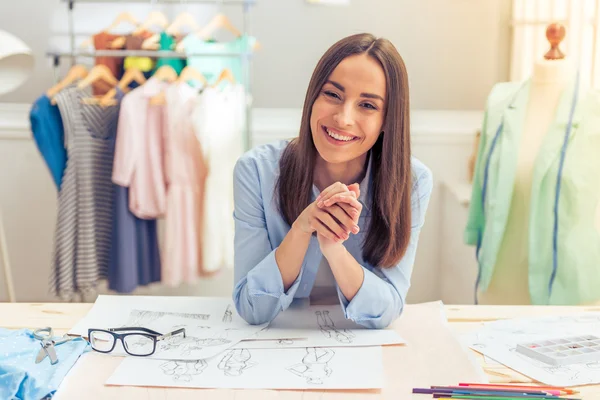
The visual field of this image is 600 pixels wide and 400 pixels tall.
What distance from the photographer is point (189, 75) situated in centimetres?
259

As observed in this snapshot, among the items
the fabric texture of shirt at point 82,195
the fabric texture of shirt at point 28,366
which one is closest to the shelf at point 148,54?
the fabric texture of shirt at point 82,195

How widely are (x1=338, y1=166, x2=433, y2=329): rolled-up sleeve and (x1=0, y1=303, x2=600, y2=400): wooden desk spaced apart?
0.25 ft

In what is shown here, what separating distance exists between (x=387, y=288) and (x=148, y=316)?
478 mm

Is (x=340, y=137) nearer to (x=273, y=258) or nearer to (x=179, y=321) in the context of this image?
(x=273, y=258)

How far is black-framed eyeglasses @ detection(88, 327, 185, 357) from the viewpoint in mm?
1217

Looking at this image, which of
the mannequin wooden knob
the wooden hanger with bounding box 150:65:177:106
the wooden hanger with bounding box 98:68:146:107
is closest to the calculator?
the mannequin wooden knob

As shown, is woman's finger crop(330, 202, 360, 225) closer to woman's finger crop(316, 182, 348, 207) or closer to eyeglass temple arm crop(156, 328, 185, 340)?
woman's finger crop(316, 182, 348, 207)

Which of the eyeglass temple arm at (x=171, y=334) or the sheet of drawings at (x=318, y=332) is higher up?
the eyeglass temple arm at (x=171, y=334)

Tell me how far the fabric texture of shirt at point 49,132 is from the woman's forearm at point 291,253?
4.66 feet

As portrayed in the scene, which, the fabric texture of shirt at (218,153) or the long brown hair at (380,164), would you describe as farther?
the fabric texture of shirt at (218,153)

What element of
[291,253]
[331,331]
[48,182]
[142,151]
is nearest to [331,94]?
[291,253]

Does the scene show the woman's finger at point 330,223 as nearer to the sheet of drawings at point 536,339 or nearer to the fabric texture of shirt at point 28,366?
the sheet of drawings at point 536,339

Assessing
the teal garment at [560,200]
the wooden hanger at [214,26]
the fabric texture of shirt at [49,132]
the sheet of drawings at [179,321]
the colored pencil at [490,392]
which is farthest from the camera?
the wooden hanger at [214,26]

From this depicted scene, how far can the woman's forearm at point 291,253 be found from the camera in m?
1.36
